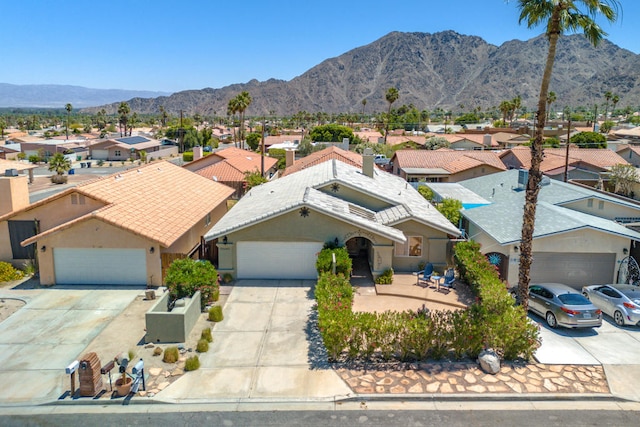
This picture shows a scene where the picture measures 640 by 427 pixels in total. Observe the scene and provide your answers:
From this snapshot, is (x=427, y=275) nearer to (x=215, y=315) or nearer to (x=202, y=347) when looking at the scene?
(x=215, y=315)

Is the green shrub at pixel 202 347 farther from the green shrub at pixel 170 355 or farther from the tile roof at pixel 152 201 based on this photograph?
the tile roof at pixel 152 201

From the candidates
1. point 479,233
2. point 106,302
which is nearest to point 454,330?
point 479,233

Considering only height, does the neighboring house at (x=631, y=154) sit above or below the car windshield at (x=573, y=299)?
above

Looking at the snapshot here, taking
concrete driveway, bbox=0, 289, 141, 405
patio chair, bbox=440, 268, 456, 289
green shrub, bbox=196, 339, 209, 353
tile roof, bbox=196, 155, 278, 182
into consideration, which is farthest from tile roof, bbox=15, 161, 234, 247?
patio chair, bbox=440, 268, 456, 289

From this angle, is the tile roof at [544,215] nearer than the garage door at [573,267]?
Yes

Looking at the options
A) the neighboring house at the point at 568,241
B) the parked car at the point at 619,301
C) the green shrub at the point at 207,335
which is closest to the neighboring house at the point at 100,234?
the green shrub at the point at 207,335

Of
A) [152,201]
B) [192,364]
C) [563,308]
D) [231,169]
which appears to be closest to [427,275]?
[563,308]

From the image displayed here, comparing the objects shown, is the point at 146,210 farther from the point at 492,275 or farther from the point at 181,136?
the point at 181,136
